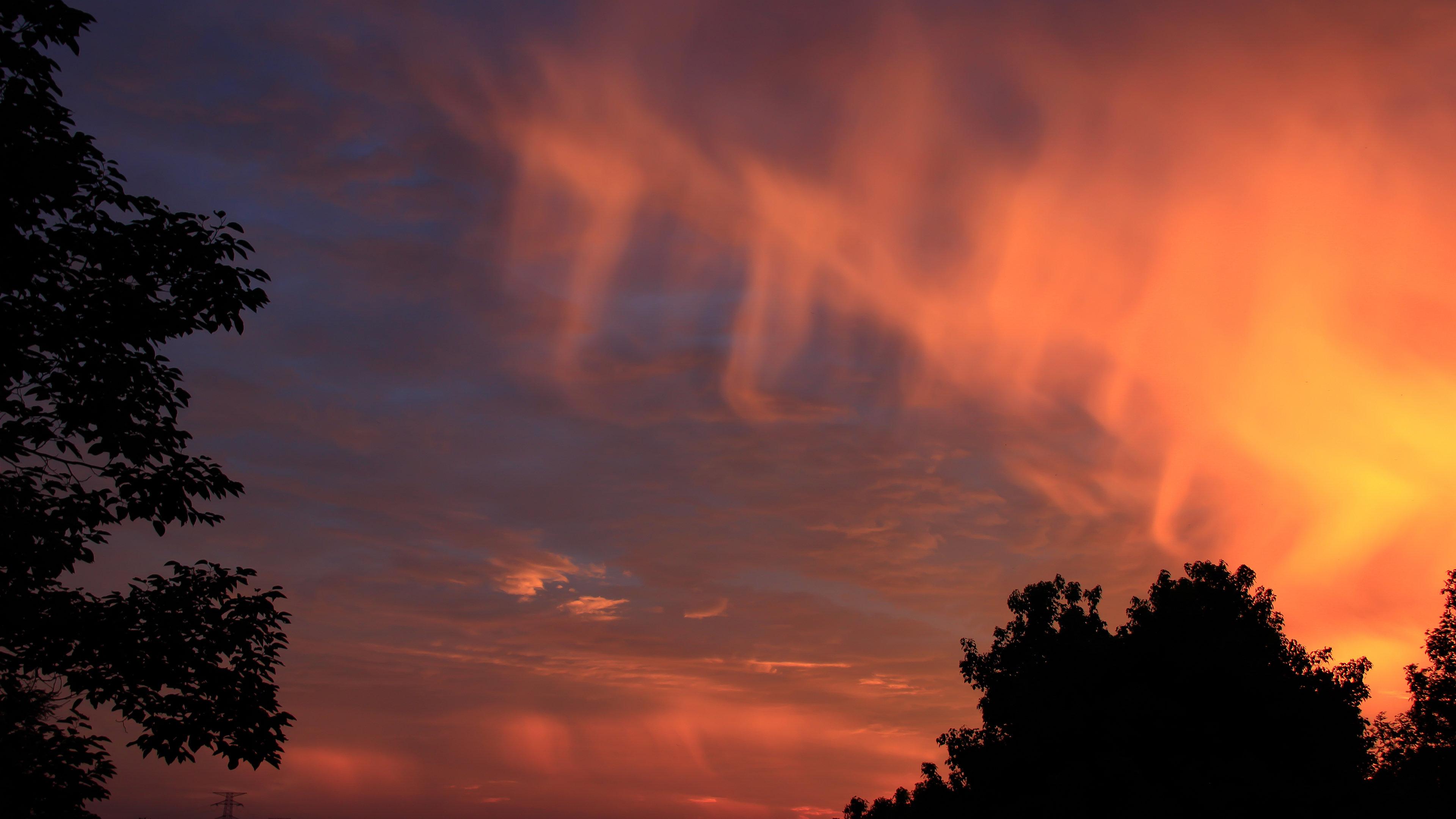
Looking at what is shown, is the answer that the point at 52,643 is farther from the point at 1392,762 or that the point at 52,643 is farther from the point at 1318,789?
the point at 1392,762

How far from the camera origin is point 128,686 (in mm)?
→ 12922

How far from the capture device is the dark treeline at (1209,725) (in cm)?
4303

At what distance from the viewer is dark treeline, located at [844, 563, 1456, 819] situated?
4303 cm

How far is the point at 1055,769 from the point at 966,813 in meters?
15.4

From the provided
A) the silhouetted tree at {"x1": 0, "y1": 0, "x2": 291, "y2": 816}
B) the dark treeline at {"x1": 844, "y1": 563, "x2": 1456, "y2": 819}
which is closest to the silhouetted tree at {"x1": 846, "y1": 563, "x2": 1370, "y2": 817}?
the dark treeline at {"x1": 844, "y1": 563, "x2": 1456, "y2": 819}

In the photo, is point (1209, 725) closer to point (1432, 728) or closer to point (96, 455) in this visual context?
point (1432, 728)

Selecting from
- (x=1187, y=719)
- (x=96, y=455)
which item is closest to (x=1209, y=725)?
(x=1187, y=719)

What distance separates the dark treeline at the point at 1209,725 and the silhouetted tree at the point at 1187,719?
7 cm

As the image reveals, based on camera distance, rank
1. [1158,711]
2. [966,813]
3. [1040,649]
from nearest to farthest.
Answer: [1158,711]
[1040,649]
[966,813]

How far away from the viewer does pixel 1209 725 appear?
148 ft

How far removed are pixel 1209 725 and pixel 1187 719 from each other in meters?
1.37

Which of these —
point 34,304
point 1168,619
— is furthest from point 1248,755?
point 34,304

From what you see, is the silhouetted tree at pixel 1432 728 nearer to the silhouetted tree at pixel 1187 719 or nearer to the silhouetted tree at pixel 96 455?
the silhouetted tree at pixel 1187 719

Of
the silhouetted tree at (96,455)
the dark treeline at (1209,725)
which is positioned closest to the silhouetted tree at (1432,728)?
the dark treeline at (1209,725)
